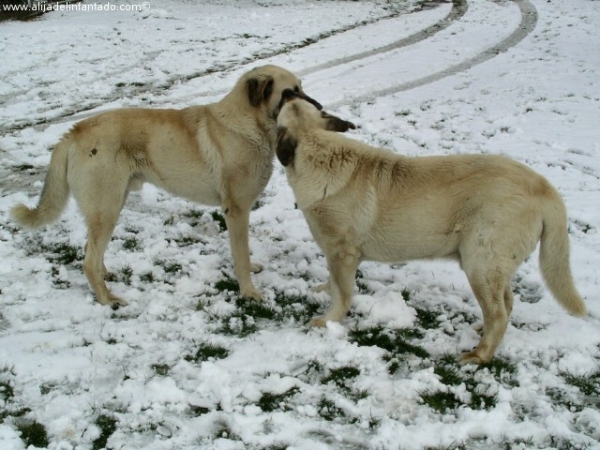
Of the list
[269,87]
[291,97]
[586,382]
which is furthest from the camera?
[269,87]

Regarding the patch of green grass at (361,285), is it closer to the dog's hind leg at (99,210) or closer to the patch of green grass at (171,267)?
the patch of green grass at (171,267)

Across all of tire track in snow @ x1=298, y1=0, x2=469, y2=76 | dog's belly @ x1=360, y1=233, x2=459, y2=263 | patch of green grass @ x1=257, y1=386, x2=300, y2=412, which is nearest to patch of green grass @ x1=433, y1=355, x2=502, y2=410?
dog's belly @ x1=360, y1=233, x2=459, y2=263

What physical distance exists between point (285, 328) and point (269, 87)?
2.14 metres

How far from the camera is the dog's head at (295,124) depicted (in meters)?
4.34

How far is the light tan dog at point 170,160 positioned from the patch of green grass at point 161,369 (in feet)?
3.44

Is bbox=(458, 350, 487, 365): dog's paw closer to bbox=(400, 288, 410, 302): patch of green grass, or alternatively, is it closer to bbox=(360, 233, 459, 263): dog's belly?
bbox=(360, 233, 459, 263): dog's belly

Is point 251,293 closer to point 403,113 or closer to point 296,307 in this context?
point 296,307

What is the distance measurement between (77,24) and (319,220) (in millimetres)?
15508

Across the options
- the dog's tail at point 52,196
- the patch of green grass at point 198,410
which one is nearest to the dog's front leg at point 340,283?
the patch of green grass at point 198,410

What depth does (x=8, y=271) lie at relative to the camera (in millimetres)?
5078

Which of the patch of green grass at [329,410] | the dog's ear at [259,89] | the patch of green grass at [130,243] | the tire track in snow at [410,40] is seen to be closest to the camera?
the patch of green grass at [329,410]

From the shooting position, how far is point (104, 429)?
3.30 metres

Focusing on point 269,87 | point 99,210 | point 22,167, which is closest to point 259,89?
point 269,87

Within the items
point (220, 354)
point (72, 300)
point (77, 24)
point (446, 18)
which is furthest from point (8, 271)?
point (446, 18)
